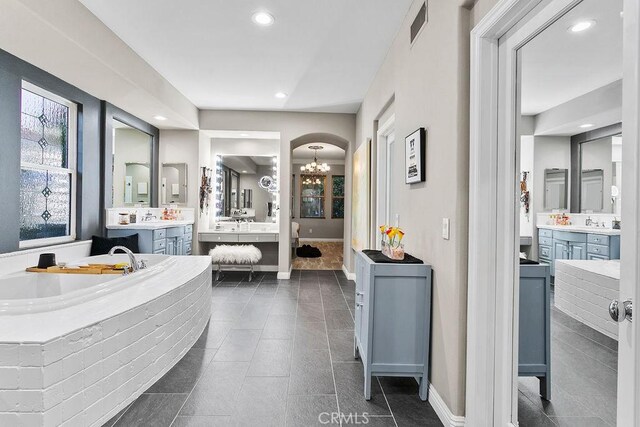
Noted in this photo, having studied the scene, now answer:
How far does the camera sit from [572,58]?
4.42 feet

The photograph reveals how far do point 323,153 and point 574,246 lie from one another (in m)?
8.65

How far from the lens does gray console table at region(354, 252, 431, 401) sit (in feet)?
6.64

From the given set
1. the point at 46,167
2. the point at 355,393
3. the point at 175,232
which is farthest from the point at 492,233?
the point at 175,232

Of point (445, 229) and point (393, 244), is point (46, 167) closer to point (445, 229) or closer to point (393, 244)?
point (393, 244)

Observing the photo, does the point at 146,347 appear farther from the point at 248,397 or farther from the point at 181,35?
the point at 181,35

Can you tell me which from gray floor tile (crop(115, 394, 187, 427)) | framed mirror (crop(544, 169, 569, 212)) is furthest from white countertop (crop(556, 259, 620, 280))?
gray floor tile (crop(115, 394, 187, 427))

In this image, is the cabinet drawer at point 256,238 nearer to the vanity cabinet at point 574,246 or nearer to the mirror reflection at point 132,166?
the mirror reflection at point 132,166

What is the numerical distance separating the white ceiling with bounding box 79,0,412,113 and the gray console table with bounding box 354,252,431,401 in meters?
2.11

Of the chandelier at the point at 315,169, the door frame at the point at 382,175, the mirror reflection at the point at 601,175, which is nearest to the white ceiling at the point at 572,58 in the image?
the mirror reflection at the point at 601,175

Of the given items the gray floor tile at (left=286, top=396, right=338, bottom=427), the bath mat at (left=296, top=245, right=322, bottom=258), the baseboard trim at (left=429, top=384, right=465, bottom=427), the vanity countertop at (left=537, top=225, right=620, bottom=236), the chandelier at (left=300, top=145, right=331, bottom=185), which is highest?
the chandelier at (left=300, top=145, right=331, bottom=185)

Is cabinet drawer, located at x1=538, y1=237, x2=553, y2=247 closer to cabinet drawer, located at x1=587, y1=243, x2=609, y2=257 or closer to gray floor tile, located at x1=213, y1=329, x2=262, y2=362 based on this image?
cabinet drawer, located at x1=587, y1=243, x2=609, y2=257

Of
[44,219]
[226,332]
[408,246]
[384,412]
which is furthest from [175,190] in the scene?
[384,412]

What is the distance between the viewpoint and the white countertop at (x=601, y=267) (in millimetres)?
1051

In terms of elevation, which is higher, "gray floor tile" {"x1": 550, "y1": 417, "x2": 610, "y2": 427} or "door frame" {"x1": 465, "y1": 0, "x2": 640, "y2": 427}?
"door frame" {"x1": 465, "y1": 0, "x2": 640, "y2": 427}
